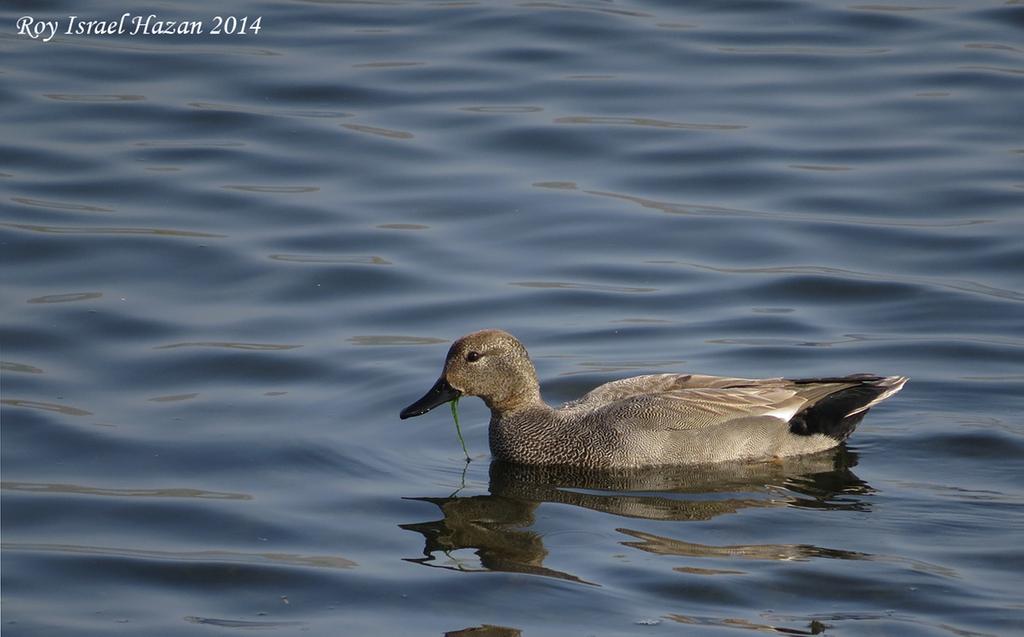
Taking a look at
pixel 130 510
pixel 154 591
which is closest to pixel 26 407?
pixel 130 510

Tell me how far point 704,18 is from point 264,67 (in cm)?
516

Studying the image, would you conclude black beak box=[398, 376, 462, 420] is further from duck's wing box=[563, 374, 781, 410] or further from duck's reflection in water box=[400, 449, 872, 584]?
duck's wing box=[563, 374, 781, 410]

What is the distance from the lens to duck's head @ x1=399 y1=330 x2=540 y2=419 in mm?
9336

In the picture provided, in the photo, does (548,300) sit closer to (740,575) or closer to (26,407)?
(26,407)

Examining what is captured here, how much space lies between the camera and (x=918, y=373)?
10.2 metres

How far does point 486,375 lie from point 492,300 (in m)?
2.16

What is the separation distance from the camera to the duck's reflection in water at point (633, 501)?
774 centimetres

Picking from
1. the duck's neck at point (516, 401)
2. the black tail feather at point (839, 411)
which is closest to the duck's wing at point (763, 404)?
the black tail feather at point (839, 411)

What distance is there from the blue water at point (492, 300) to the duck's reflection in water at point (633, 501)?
3 centimetres

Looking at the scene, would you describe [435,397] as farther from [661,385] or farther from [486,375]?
[661,385]

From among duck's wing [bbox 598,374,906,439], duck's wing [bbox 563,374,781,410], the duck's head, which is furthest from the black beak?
duck's wing [bbox 598,374,906,439]

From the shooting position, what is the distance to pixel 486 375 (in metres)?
9.40

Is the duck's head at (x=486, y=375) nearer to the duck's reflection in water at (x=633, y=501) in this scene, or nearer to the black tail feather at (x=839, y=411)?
the duck's reflection in water at (x=633, y=501)

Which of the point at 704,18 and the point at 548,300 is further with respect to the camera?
the point at 704,18
